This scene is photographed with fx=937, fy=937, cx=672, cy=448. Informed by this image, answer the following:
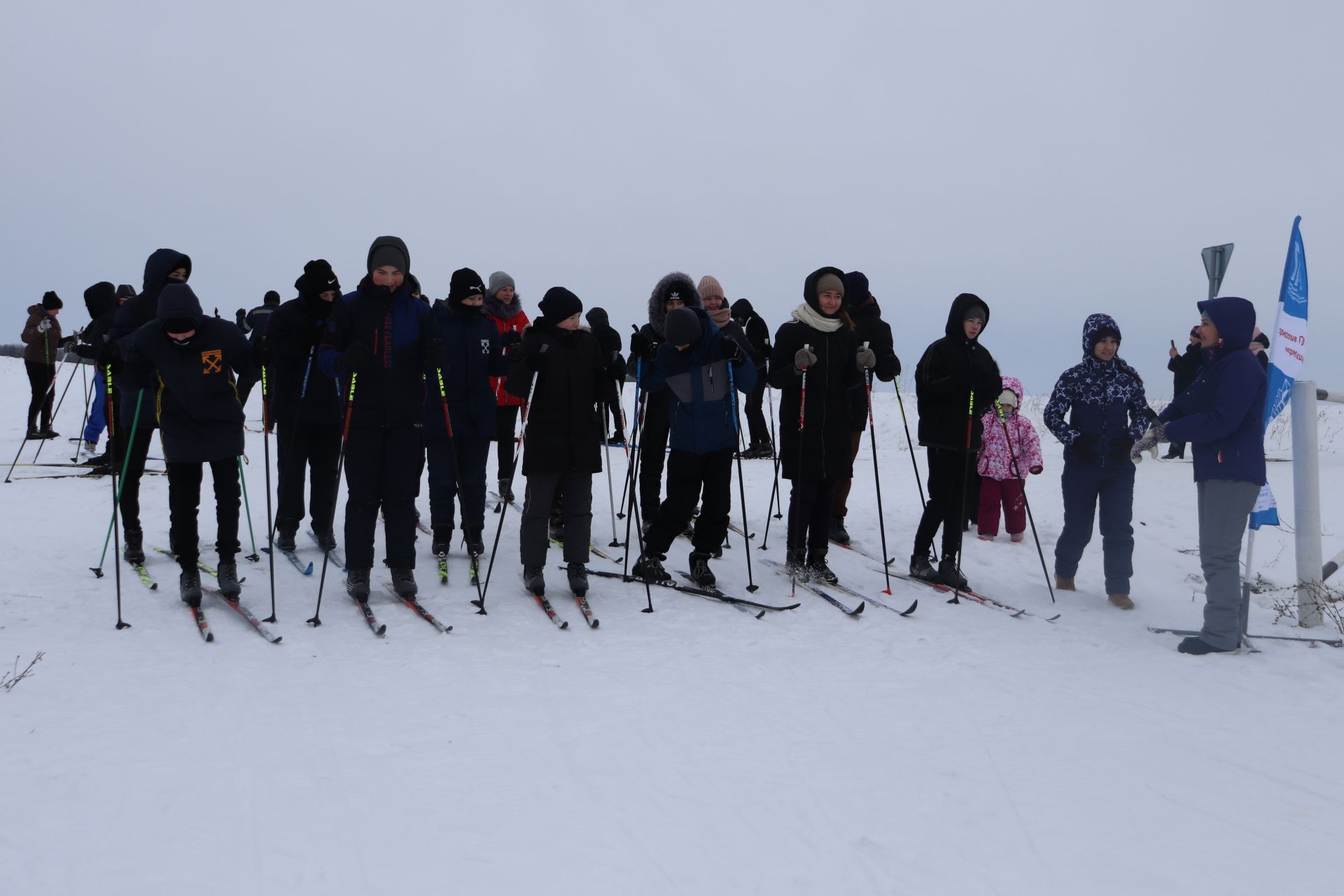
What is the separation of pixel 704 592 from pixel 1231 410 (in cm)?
322

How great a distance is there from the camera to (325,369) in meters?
5.36

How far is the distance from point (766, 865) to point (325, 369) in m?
3.79

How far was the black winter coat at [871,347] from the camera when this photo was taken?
21.0 feet

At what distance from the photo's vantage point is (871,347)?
6.74 m

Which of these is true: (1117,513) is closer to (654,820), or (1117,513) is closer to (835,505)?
(835,505)

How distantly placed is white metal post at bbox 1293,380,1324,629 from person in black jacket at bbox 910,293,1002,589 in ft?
5.98

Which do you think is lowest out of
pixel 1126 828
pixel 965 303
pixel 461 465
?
pixel 1126 828

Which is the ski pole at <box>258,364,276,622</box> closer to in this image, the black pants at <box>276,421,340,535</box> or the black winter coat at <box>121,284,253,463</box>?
the black winter coat at <box>121,284,253,463</box>

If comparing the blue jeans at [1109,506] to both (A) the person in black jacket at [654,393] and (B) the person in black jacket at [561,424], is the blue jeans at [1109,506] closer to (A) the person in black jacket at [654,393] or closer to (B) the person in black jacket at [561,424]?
(A) the person in black jacket at [654,393]

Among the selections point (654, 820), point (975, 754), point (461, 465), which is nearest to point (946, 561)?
point (975, 754)

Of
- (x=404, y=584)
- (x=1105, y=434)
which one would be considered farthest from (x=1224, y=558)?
(x=404, y=584)

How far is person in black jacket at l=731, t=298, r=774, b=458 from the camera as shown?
23.0ft

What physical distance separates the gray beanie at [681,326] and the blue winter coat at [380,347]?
148 centimetres

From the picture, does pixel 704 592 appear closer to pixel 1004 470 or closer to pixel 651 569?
pixel 651 569
